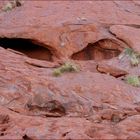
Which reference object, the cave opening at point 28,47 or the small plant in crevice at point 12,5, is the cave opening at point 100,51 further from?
the small plant in crevice at point 12,5

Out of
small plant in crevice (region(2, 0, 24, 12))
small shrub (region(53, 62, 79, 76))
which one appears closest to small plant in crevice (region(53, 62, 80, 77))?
small shrub (region(53, 62, 79, 76))

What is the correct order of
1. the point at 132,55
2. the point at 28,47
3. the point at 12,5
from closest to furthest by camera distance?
1. the point at 132,55
2. the point at 28,47
3. the point at 12,5

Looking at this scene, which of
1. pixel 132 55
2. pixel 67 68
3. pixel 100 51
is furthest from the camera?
pixel 100 51

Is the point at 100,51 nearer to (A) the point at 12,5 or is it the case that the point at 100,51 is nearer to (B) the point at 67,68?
(B) the point at 67,68

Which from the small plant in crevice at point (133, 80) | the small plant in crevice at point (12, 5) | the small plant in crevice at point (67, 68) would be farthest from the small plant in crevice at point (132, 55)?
the small plant in crevice at point (12, 5)

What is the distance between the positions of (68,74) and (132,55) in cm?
193

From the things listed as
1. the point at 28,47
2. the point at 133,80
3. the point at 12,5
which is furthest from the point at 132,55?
the point at 12,5

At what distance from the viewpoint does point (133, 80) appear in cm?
1002

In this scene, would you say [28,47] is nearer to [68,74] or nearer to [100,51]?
[100,51]

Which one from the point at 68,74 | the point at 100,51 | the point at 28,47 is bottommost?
the point at 100,51

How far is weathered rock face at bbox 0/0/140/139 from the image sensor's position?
25.6 ft

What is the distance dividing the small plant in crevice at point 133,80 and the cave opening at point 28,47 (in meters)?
2.01

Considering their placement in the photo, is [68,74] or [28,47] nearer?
[68,74]

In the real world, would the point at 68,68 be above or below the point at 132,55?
above
